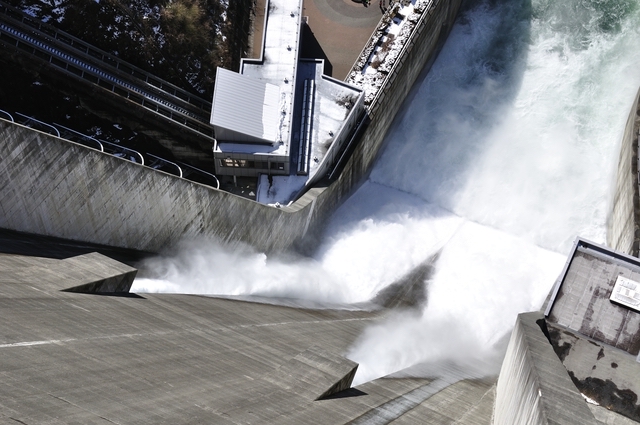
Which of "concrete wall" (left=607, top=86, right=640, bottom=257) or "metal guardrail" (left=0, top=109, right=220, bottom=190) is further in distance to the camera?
"concrete wall" (left=607, top=86, right=640, bottom=257)

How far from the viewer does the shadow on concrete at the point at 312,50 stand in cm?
4091

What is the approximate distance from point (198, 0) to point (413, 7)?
12.5 metres

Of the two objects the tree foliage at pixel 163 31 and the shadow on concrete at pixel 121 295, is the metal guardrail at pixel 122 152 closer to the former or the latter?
the tree foliage at pixel 163 31

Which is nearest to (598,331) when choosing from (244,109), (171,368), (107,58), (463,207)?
(463,207)

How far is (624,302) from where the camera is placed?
2691 cm

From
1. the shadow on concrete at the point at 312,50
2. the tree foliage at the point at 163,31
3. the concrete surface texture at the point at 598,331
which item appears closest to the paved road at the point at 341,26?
the shadow on concrete at the point at 312,50

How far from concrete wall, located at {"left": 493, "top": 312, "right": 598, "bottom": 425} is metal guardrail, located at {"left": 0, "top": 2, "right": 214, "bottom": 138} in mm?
18974

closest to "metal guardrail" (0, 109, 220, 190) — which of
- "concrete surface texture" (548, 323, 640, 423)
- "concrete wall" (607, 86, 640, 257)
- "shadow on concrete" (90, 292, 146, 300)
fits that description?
"shadow on concrete" (90, 292, 146, 300)

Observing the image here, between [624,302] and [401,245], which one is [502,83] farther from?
[624,302]

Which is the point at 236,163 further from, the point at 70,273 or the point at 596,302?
the point at 596,302

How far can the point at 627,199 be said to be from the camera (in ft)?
121

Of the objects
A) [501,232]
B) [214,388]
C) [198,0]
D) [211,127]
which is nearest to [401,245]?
[501,232]

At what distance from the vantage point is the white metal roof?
33750 millimetres

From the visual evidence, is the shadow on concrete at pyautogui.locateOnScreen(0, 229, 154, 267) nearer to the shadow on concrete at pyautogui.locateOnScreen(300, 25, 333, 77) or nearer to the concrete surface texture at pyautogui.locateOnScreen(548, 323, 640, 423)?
the shadow on concrete at pyautogui.locateOnScreen(300, 25, 333, 77)
